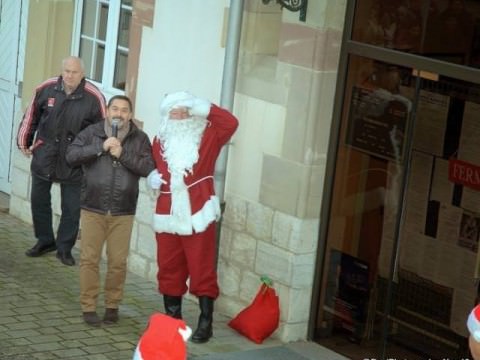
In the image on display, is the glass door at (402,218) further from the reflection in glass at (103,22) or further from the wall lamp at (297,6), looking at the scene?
the reflection in glass at (103,22)

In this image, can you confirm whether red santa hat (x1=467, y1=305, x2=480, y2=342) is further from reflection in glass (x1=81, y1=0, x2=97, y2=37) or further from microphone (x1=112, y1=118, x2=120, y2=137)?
reflection in glass (x1=81, y1=0, x2=97, y2=37)

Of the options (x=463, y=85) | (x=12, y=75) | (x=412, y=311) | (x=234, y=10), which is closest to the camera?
(x=463, y=85)

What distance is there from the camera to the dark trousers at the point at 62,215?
34.3 feet

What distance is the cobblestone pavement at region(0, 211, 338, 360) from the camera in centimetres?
855

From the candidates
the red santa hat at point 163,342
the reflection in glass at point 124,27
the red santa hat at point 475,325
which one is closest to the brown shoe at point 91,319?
the reflection in glass at point 124,27

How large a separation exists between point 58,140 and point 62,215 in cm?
67

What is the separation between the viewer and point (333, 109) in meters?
8.92

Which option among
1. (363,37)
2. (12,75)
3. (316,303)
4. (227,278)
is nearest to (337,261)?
(316,303)

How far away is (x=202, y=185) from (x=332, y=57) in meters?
1.26

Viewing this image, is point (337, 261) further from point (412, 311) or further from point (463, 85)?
point (463, 85)

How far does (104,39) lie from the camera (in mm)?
11242

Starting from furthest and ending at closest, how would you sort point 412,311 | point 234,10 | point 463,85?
point 234,10 < point 412,311 < point 463,85

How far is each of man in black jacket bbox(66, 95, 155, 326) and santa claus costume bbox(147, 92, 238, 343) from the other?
153mm

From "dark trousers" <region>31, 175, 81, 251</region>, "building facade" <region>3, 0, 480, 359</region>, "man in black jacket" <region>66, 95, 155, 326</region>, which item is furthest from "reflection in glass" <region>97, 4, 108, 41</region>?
"man in black jacket" <region>66, 95, 155, 326</region>
